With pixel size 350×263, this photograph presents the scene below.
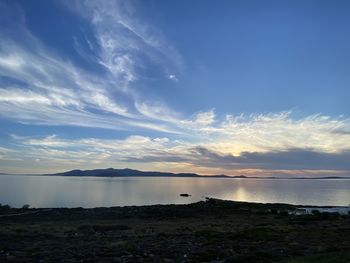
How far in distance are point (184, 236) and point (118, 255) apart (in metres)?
11.7

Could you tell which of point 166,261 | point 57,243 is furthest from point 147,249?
point 57,243

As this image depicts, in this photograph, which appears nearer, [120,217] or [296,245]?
[296,245]

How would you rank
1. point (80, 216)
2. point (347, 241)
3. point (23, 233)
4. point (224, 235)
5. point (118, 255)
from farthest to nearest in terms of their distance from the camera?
point (80, 216)
point (23, 233)
point (224, 235)
point (347, 241)
point (118, 255)

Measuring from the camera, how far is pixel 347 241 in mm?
30094

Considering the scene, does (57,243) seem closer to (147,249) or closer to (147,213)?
(147,249)

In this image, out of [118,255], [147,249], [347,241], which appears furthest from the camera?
[347,241]

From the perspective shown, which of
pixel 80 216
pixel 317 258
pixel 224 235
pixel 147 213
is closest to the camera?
pixel 317 258

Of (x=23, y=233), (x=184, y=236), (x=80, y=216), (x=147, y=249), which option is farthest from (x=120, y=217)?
(x=147, y=249)

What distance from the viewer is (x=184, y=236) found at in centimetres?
Result: 3531

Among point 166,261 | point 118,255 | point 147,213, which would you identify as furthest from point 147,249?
point 147,213

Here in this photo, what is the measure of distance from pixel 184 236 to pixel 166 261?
1307 cm

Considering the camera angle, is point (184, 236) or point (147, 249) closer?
point (147, 249)

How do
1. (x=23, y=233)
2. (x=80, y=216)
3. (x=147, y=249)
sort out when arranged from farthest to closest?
(x=80, y=216), (x=23, y=233), (x=147, y=249)

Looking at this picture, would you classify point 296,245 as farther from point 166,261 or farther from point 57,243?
point 57,243
